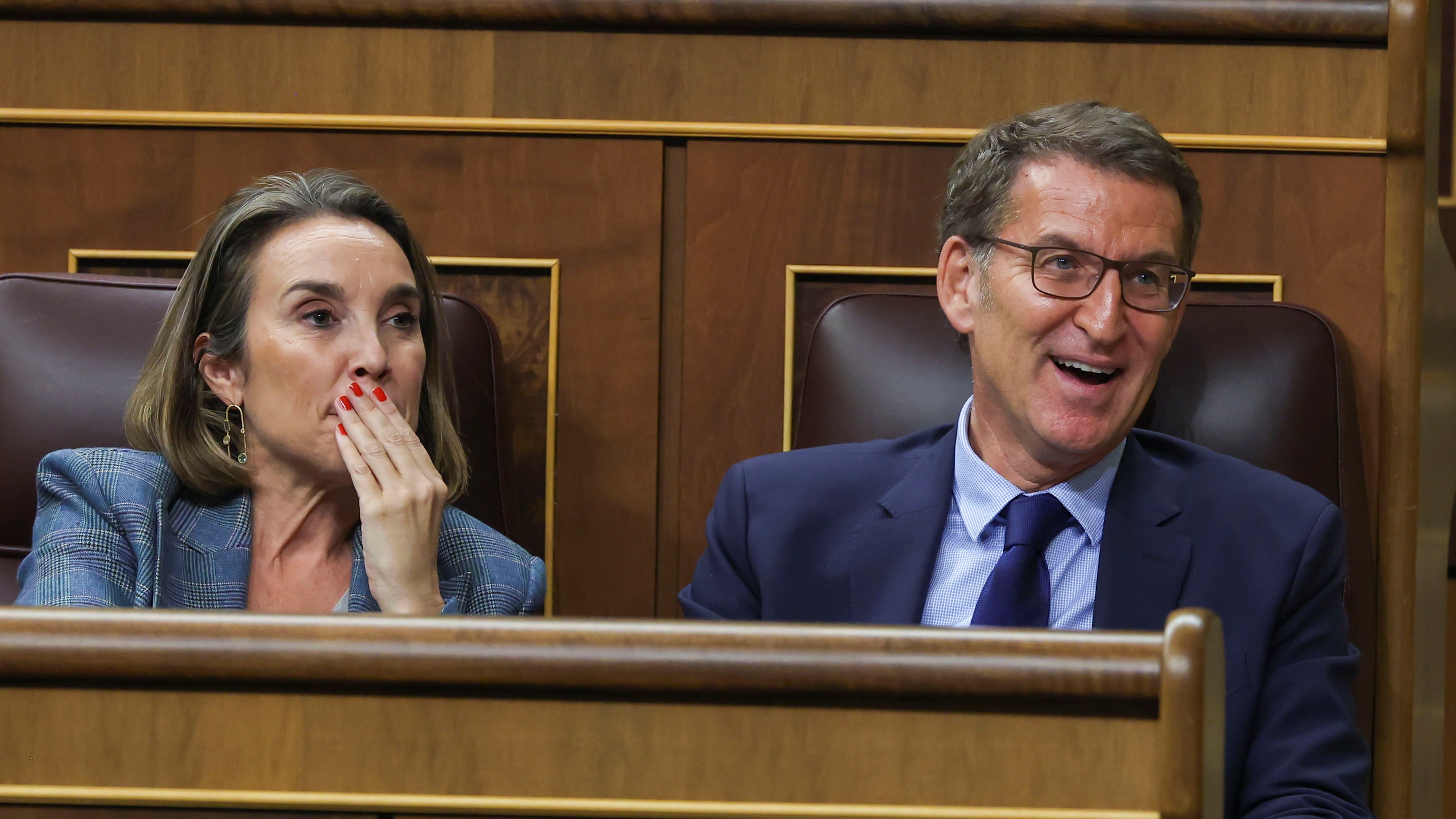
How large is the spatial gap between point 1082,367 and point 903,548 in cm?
21

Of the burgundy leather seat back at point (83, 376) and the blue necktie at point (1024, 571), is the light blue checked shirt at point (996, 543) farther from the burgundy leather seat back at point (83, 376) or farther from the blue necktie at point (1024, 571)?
the burgundy leather seat back at point (83, 376)

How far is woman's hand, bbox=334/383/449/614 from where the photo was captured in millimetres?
1227

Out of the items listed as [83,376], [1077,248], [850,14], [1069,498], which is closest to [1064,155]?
[1077,248]

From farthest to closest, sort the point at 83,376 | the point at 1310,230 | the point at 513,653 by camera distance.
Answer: the point at 1310,230
the point at 83,376
the point at 513,653

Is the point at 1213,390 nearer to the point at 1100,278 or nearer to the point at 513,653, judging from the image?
the point at 1100,278

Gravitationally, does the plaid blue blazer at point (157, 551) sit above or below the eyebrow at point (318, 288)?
below

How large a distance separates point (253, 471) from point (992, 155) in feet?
2.38

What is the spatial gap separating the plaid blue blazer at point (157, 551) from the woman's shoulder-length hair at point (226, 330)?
3cm

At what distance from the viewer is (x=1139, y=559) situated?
1.14m

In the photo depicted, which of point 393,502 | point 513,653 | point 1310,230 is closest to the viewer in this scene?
point 513,653

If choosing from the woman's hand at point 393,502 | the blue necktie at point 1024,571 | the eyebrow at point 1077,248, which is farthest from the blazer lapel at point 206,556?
the eyebrow at point 1077,248

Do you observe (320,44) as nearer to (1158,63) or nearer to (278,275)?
(278,275)

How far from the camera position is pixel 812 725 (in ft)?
2.09

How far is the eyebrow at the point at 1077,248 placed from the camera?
1.17 meters
